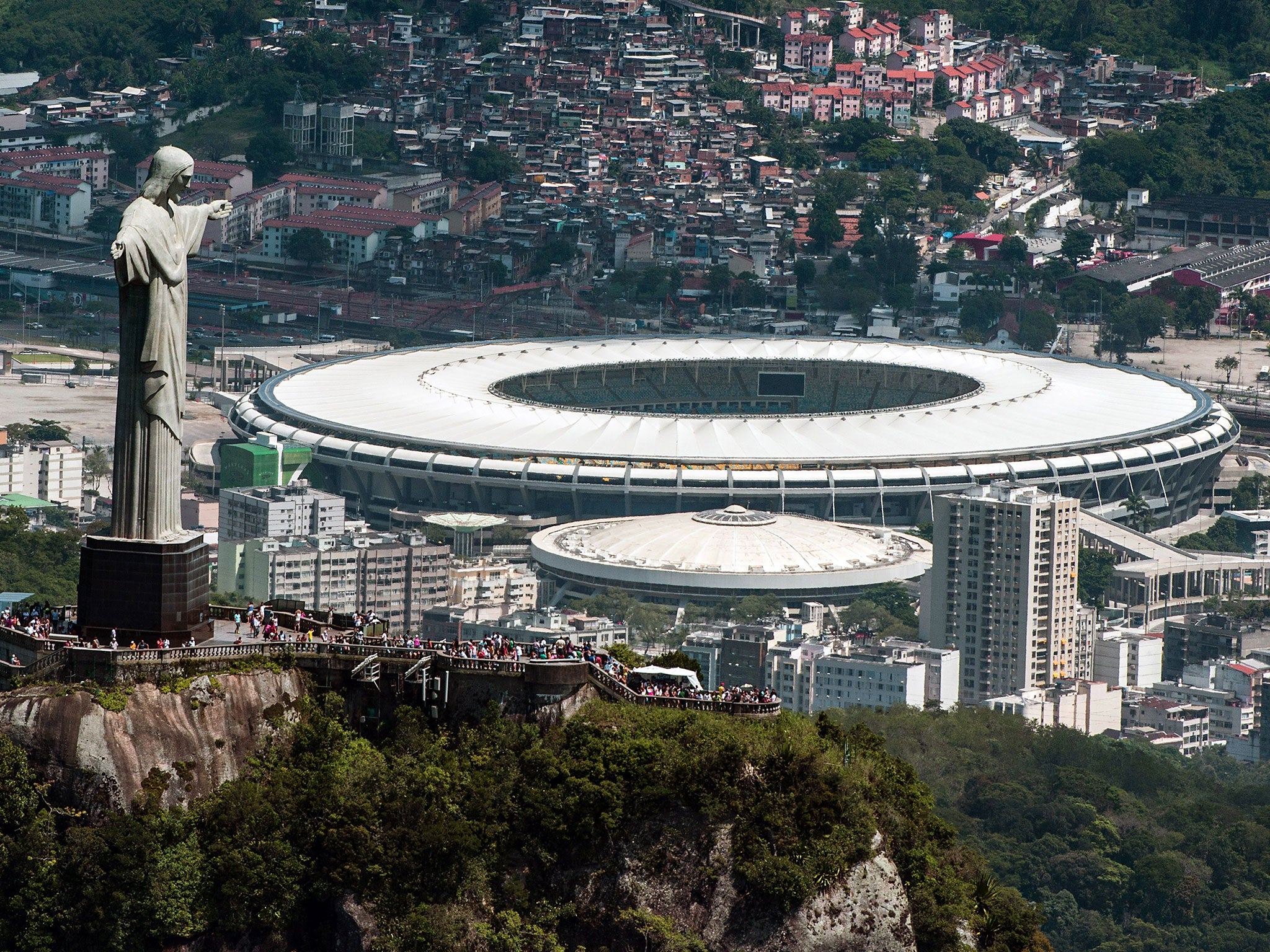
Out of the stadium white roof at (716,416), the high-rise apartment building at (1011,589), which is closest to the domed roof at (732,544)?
the stadium white roof at (716,416)

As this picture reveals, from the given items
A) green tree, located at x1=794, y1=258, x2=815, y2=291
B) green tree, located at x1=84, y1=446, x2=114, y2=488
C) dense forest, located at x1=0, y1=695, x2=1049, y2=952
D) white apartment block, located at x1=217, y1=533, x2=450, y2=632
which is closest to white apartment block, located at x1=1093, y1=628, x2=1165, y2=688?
white apartment block, located at x1=217, y1=533, x2=450, y2=632

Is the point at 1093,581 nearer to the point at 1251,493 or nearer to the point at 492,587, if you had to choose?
the point at 492,587

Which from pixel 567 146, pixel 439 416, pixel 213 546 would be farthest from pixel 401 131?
pixel 213 546

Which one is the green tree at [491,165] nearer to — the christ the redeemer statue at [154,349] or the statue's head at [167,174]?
the christ the redeemer statue at [154,349]

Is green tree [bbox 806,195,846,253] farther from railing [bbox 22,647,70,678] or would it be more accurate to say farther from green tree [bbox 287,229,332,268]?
railing [bbox 22,647,70,678]

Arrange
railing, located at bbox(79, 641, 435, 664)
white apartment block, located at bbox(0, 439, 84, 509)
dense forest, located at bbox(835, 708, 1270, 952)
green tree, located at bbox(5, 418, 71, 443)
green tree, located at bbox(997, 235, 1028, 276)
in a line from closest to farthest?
railing, located at bbox(79, 641, 435, 664) < dense forest, located at bbox(835, 708, 1270, 952) < white apartment block, located at bbox(0, 439, 84, 509) < green tree, located at bbox(5, 418, 71, 443) < green tree, located at bbox(997, 235, 1028, 276)

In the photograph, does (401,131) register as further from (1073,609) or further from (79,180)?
(1073,609)
